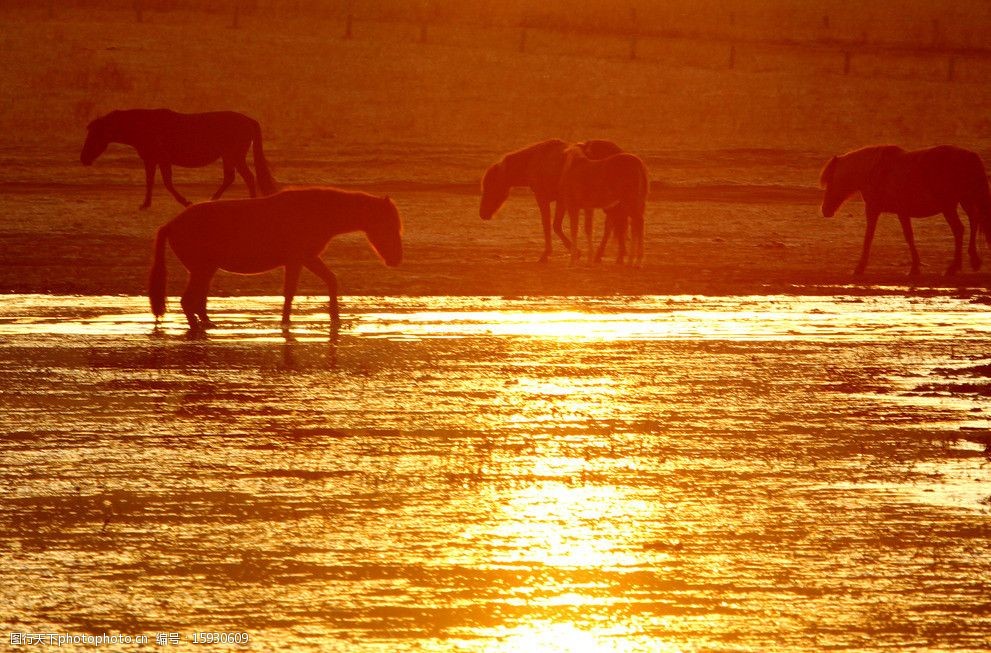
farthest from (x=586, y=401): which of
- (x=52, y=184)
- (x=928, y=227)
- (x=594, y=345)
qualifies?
(x=52, y=184)

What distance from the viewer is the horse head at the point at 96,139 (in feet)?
79.6

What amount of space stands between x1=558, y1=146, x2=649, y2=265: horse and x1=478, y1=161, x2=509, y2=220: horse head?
1240 mm

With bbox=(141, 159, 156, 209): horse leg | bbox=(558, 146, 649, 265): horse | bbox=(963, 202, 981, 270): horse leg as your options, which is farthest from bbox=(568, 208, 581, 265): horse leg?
bbox=(141, 159, 156, 209): horse leg

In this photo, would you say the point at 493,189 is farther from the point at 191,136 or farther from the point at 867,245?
the point at 191,136

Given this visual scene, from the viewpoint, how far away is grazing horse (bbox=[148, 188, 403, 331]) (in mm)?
12977

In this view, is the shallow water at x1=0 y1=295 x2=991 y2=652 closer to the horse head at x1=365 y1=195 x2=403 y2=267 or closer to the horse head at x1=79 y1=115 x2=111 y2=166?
the horse head at x1=365 y1=195 x2=403 y2=267

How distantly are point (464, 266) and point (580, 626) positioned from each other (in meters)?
12.8

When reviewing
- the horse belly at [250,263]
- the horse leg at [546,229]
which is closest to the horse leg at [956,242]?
the horse leg at [546,229]

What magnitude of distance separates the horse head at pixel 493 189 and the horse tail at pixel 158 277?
7.47 m

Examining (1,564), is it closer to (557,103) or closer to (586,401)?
(586,401)

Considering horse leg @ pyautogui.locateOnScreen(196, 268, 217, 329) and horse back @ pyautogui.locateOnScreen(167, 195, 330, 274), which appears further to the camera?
horse leg @ pyautogui.locateOnScreen(196, 268, 217, 329)

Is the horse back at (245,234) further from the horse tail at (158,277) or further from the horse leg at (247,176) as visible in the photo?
the horse leg at (247,176)

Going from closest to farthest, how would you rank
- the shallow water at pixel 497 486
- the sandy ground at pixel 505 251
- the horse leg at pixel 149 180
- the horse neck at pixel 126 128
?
the shallow water at pixel 497 486, the sandy ground at pixel 505 251, the horse leg at pixel 149 180, the horse neck at pixel 126 128

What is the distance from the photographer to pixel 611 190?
734 inches
